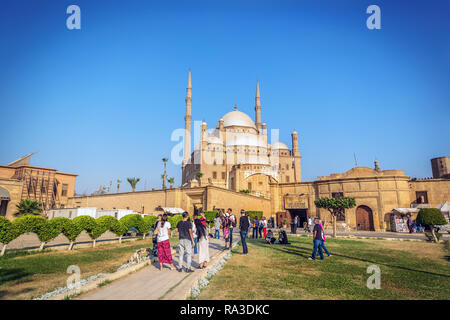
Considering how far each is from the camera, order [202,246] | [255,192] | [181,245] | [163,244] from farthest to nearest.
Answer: [255,192] → [202,246] → [163,244] → [181,245]

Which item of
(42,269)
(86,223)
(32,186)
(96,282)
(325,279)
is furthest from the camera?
(32,186)

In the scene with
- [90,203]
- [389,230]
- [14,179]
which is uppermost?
[14,179]

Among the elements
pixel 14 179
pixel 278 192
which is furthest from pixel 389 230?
pixel 14 179

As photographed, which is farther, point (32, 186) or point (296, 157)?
point (296, 157)

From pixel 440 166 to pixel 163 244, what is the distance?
55.1m

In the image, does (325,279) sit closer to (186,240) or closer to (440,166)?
(186,240)

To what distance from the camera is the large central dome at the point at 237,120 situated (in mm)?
57375

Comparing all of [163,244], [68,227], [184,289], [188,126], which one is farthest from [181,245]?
[188,126]

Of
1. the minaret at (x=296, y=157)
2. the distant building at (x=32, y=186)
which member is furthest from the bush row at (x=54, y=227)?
the minaret at (x=296, y=157)

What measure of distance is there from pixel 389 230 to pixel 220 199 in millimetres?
19348

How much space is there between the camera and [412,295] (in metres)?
5.10

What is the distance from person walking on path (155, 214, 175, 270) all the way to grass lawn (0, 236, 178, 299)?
1387 mm

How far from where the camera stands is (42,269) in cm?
716
